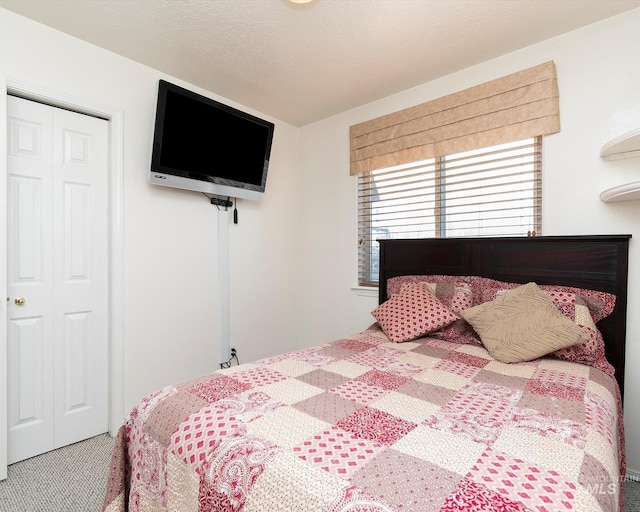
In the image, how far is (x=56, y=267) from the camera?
7.13ft

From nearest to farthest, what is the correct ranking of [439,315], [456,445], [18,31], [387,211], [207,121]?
[456,445]
[18,31]
[439,315]
[207,121]
[387,211]

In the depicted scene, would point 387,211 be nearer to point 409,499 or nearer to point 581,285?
point 581,285

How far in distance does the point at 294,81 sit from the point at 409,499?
2.71m

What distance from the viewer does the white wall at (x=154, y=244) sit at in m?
2.09

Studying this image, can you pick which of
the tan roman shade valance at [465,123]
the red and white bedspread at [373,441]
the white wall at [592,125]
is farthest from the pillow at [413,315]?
the tan roman shade valance at [465,123]

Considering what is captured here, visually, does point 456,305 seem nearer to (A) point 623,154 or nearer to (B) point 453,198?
(B) point 453,198

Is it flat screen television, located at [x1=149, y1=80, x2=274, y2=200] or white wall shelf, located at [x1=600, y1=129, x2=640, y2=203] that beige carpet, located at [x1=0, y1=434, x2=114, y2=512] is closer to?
flat screen television, located at [x1=149, y1=80, x2=274, y2=200]

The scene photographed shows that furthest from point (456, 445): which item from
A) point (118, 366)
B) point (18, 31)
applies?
point (18, 31)

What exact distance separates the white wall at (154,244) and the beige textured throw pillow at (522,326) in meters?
1.94

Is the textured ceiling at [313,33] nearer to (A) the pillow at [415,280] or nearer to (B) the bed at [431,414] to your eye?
(B) the bed at [431,414]

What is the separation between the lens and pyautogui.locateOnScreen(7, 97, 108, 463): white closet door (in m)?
2.03

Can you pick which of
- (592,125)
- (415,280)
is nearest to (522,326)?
A: (415,280)

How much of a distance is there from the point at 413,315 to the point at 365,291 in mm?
948

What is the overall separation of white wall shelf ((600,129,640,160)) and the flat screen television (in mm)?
2314
